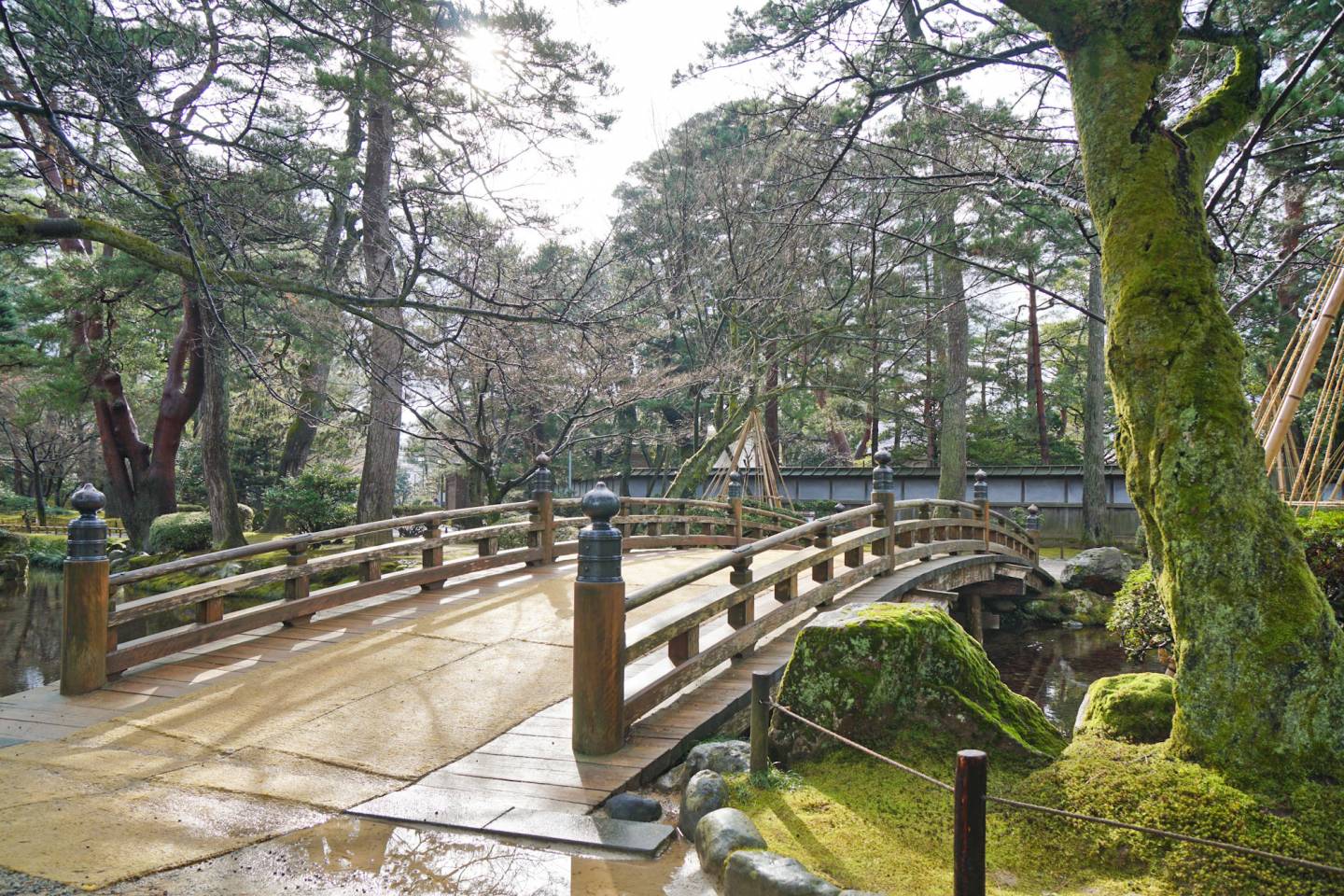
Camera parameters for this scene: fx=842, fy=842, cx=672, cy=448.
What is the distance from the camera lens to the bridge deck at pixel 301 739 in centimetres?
389

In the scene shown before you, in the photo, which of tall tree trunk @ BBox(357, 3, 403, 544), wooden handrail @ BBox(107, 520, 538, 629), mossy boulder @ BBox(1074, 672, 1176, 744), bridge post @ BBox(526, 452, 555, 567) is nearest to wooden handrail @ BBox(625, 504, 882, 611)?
mossy boulder @ BBox(1074, 672, 1176, 744)

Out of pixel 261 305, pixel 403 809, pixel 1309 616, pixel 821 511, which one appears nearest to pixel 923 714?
pixel 1309 616

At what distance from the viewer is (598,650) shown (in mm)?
4797

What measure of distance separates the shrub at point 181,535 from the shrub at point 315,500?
2308mm

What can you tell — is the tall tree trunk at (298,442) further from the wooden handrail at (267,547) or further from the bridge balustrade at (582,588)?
the wooden handrail at (267,547)

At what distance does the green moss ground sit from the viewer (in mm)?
3209

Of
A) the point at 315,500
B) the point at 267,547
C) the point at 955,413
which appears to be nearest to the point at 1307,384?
the point at 267,547

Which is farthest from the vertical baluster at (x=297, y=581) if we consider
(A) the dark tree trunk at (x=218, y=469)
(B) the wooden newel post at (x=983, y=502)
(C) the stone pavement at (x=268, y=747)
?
(B) the wooden newel post at (x=983, y=502)

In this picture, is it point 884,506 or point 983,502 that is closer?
point 884,506

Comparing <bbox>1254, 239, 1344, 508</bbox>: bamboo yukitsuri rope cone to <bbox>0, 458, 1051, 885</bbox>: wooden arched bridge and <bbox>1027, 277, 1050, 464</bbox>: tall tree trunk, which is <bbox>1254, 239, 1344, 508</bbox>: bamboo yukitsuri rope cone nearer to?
<bbox>0, 458, 1051, 885</bbox>: wooden arched bridge

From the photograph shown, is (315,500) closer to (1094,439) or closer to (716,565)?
(716,565)

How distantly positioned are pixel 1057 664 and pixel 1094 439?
410 inches

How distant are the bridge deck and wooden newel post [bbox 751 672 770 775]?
0.63 metres

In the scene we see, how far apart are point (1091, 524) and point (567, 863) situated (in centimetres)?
2244
